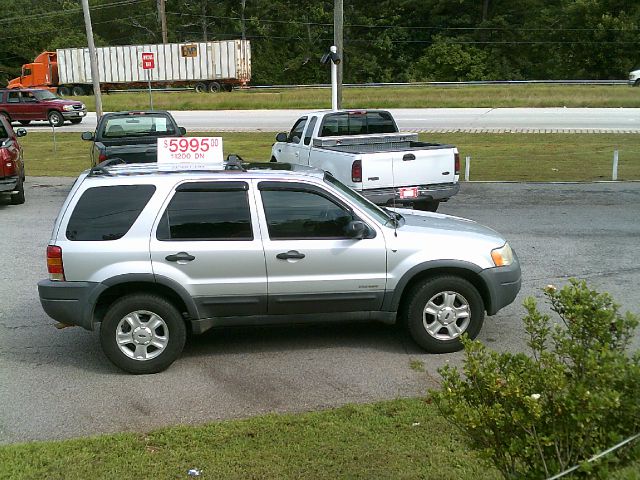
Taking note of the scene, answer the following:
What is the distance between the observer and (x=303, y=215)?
6.21 m

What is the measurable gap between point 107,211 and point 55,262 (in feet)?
1.92

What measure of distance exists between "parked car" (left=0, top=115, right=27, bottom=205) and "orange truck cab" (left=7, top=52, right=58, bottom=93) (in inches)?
1689

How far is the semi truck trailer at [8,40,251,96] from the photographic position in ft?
171

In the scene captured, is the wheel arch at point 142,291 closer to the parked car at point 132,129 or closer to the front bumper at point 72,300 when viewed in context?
the front bumper at point 72,300

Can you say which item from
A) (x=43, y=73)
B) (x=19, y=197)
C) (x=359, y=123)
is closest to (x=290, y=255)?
(x=359, y=123)

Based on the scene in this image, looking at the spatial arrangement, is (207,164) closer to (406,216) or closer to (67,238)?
(67,238)

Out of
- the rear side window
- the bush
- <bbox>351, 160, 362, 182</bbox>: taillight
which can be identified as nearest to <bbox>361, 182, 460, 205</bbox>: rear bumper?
<bbox>351, 160, 362, 182</bbox>: taillight

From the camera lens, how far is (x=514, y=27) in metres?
62.4

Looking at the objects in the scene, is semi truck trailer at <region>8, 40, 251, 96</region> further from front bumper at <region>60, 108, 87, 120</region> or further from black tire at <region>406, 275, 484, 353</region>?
black tire at <region>406, 275, 484, 353</region>

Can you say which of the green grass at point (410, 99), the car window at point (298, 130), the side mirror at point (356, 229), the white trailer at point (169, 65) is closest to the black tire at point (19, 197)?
the car window at point (298, 130)

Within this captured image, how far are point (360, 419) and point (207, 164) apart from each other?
10.0ft

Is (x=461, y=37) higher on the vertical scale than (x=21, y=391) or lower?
higher

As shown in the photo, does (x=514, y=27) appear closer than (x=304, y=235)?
No

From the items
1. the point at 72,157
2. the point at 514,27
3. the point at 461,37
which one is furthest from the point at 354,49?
the point at 72,157
